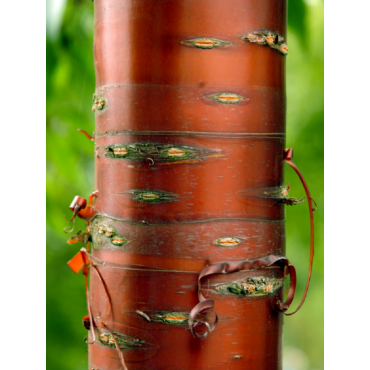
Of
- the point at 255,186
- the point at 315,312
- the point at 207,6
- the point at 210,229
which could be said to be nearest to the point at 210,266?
the point at 210,229

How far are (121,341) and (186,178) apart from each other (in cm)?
33

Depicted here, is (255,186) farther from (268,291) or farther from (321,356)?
(321,356)

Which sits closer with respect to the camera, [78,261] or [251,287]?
[251,287]

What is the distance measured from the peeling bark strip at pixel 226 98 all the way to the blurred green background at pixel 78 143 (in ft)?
2.63

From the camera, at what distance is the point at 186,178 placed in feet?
2.85

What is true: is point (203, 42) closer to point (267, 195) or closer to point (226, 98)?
point (226, 98)

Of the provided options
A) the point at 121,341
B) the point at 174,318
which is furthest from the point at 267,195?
the point at 121,341

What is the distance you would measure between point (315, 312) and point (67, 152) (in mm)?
1021

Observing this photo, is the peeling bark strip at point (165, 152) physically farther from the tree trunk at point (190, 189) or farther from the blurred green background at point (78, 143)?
the blurred green background at point (78, 143)

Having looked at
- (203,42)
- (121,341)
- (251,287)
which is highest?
(203,42)

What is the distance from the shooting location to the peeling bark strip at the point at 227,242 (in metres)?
0.87

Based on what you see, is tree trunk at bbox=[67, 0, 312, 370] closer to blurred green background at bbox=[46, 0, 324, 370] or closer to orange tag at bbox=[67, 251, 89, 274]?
orange tag at bbox=[67, 251, 89, 274]

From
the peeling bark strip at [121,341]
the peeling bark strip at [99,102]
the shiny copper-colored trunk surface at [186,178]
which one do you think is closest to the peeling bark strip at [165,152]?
the shiny copper-colored trunk surface at [186,178]

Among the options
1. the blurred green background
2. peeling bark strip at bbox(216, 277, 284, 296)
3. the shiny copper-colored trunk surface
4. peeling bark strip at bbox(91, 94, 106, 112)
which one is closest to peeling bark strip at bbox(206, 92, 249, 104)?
the shiny copper-colored trunk surface
